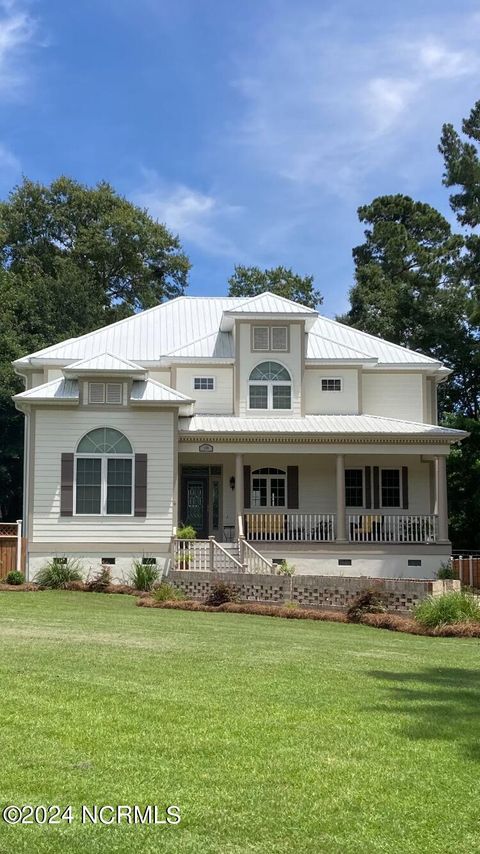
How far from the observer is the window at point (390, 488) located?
84.3 feet

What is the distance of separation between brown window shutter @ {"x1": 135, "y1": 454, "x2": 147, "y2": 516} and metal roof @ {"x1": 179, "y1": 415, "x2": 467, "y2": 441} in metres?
1.62

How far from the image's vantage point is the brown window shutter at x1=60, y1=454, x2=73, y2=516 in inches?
856

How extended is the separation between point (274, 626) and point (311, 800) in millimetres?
9401

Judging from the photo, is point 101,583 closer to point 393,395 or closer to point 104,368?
point 104,368

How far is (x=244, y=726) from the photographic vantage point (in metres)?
6.55

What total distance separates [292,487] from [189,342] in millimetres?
6175

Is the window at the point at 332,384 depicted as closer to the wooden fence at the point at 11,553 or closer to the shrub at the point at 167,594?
the shrub at the point at 167,594

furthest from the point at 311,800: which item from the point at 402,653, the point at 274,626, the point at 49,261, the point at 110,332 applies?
the point at 49,261

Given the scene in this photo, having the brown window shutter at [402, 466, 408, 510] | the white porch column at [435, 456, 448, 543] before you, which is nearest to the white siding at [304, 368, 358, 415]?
the brown window shutter at [402, 466, 408, 510]

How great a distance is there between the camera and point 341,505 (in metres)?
23.1

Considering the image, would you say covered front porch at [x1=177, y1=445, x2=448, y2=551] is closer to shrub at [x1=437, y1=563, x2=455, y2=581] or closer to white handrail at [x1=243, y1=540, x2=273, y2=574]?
shrub at [x1=437, y1=563, x2=455, y2=581]

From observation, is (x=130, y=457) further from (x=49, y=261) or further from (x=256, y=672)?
(x=49, y=261)

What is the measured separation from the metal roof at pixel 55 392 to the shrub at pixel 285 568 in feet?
23.1

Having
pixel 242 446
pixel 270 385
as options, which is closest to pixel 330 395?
pixel 270 385
